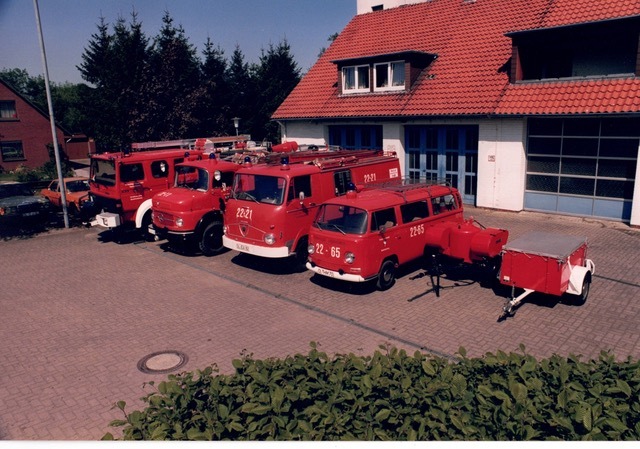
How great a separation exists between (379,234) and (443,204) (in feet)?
9.06

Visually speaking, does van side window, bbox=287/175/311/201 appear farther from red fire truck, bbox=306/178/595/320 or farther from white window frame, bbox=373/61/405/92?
white window frame, bbox=373/61/405/92

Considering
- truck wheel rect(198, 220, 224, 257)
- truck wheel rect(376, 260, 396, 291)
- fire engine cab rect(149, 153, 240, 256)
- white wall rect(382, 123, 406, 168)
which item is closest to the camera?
truck wheel rect(376, 260, 396, 291)

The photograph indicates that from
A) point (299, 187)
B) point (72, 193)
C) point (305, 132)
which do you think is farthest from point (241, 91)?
point (299, 187)

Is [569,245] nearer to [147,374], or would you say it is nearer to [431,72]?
[147,374]

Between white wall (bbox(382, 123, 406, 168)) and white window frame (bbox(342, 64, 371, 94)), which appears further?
white window frame (bbox(342, 64, 371, 94))

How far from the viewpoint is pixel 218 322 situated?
9906mm

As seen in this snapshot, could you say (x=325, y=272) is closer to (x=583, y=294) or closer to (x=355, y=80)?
(x=583, y=294)

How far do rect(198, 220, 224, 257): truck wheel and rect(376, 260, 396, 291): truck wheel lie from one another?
5.70m

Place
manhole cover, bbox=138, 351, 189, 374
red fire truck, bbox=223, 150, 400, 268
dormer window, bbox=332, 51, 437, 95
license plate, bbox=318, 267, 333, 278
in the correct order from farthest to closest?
dormer window, bbox=332, 51, 437, 95
red fire truck, bbox=223, 150, 400, 268
license plate, bbox=318, 267, 333, 278
manhole cover, bbox=138, 351, 189, 374

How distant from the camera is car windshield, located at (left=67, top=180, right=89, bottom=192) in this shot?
21.4 metres

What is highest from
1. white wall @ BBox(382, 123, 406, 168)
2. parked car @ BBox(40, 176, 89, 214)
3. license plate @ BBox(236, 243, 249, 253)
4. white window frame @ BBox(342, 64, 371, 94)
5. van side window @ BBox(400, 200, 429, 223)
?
white window frame @ BBox(342, 64, 371, 94)

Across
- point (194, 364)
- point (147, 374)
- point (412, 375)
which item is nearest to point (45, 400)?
point (147, 374)

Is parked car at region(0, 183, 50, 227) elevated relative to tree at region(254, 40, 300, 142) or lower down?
lower down

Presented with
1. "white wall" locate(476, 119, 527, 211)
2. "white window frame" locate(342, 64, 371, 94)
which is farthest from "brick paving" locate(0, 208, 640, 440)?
"white window frame" locate(342, 64, 371, 94)
